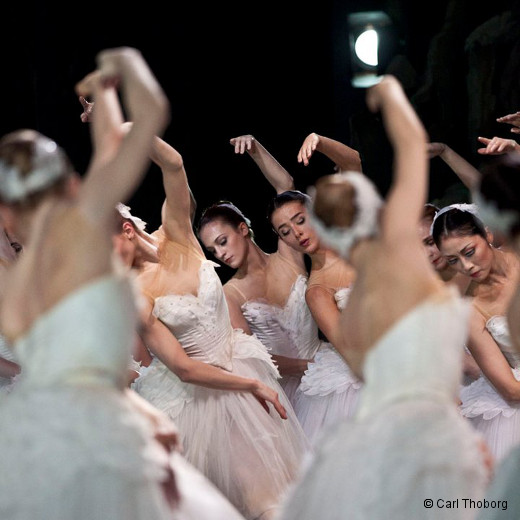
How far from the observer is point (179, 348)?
4.13 m

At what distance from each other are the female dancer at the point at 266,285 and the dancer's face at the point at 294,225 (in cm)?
22

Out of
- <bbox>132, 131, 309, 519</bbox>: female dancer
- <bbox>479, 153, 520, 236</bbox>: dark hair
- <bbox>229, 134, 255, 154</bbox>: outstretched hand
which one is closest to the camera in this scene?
<bbox>479, 153, 520, 236</bbox>: dark hair

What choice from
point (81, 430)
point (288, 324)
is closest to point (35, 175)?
point (81, 430)

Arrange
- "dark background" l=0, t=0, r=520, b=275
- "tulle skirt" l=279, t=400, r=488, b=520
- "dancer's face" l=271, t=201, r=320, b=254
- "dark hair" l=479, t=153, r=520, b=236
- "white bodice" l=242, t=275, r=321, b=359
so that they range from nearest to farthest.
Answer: "tulle skirt" l=279, t=400, r=488, b=520 → "dark hair" l=479, t=153, r=520, b=236 → "dancer's face" l=271, t=201, r=320, b=254 → "white bodice" l=242, t=275, r=321, b=359 → "dark background" l=0, t=0, r=520, b=275

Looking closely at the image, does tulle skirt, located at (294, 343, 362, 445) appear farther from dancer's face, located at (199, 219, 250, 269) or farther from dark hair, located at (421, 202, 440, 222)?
dark hair, located at (421, 202, 440, 222)

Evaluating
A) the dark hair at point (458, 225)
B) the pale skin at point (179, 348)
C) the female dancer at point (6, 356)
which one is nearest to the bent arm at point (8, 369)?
the female dancer at point (6, 356)

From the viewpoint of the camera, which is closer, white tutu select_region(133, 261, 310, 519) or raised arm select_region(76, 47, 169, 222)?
raised arm select_region(76, 47, 169, 222)

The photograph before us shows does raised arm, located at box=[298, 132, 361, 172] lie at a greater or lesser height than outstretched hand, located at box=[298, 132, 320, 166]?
lesser

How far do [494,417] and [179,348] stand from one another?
1.35 m

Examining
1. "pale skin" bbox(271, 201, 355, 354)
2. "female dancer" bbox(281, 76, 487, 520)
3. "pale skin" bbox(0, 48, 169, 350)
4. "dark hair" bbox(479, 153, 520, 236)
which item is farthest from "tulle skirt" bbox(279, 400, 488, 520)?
"pale skin" bbox(271, 201, 355, 354)

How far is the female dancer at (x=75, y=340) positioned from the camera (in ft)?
8.19

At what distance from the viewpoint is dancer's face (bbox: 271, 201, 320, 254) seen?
485 cm

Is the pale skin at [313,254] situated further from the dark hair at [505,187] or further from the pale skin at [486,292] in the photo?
the dark hair at [505,187]

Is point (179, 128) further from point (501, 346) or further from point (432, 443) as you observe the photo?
point (432, 443)
